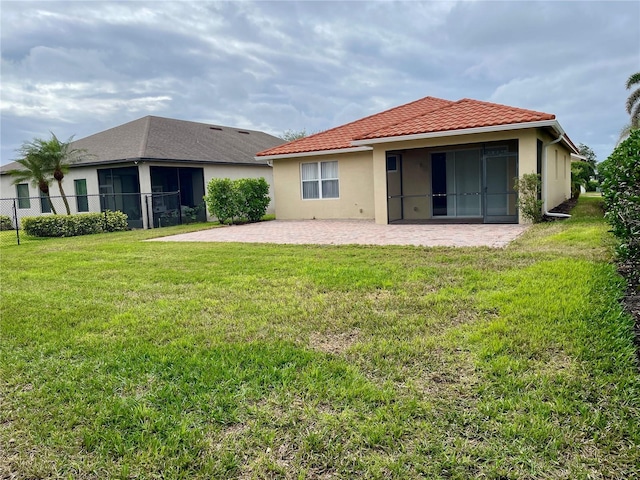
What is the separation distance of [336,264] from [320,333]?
3.54m

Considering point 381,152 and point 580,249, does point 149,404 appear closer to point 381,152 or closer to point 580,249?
point 580,249

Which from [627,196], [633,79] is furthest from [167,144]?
[633,79]

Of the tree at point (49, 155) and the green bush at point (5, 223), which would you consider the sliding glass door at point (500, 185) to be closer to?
the tree at point (49, 155)

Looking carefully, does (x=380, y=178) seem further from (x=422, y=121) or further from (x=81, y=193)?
(x=81, y=193)

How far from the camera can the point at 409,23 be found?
1468 cm

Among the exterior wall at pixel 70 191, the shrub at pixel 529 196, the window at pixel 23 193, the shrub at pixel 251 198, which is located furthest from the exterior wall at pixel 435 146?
the window at pixel 23 193

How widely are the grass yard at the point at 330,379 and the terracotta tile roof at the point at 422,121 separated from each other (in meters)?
7.57

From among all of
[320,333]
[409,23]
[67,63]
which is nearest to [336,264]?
[320,333]

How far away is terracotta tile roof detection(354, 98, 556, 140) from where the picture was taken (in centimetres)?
1300

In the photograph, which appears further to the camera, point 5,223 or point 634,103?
point 634,103

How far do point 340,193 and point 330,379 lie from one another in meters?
15.2

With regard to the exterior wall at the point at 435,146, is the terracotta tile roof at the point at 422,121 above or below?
above

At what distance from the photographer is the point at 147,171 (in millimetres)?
19562

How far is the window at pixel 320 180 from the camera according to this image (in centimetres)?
1859
